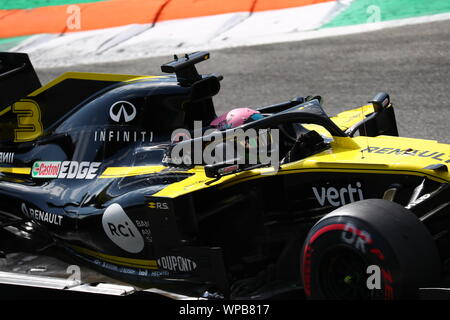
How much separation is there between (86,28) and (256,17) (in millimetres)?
3335

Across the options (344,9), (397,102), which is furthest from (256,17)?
(397,102)

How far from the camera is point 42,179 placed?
6863mm

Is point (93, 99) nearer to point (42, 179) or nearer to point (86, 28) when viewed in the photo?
point (42, 179)

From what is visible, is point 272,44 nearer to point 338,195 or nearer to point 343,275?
point 338,195

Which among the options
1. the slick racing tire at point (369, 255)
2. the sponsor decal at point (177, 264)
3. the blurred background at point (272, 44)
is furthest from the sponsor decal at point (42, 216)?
the blurred background at point (272, 44)

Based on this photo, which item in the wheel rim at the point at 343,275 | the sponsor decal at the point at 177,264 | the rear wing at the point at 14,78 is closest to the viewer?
the wheel rim at the point at 343,275

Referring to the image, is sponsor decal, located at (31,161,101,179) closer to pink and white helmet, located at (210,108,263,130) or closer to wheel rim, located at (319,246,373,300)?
pink and white helmet, located at (210,108,263,130)

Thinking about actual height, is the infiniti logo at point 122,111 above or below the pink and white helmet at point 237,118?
above

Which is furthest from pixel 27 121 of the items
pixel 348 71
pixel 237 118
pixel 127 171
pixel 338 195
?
pixel 348 71

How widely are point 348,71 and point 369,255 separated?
7383 mm

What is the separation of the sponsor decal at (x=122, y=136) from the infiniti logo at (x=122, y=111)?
11 centimetres

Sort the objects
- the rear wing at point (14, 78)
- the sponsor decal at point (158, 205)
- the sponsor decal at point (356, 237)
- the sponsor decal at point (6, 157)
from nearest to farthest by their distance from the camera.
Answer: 1. the sponsor decal at point (356, 237)
2. the sponsor decal at point (158, 205)
3. the sponsor decal at point (6, 157)
4. the rear wing at point (14, 78)

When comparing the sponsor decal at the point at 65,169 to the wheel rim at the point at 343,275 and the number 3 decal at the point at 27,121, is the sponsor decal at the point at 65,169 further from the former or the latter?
the wheel rim at the point at 343,275

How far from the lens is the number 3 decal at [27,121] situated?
23.2 ft
